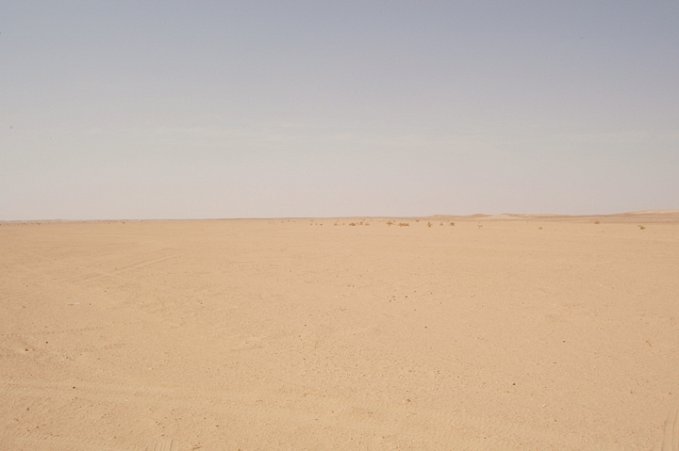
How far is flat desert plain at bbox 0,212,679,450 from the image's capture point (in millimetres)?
3650

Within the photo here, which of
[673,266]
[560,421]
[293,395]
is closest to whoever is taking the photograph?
[560,421]

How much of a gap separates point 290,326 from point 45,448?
11.8ft

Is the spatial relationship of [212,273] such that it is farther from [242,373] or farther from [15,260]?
[15,260]

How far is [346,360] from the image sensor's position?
207 inches

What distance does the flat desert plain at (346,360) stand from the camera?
12.0ft

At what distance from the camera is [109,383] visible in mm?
4629

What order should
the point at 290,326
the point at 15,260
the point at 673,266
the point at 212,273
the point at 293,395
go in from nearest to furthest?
the point at 293,395, the point at 290,326, the point at 673,266, the point at 212,273, the point at 15,260

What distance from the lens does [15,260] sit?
15109mm

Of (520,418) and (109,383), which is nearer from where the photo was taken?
(520,418)

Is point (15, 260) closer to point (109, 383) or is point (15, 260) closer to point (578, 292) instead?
point (109, 383)

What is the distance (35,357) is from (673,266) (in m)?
12.7

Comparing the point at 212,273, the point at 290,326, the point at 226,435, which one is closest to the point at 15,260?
the point at 212,273

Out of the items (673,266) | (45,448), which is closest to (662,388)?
(45,448)

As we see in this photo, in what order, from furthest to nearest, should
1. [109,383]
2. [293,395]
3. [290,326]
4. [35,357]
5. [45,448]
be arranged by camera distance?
1. [290,326]
2. [35,357]
3. [109,383]
4. [293,395]
5. [45,448]
